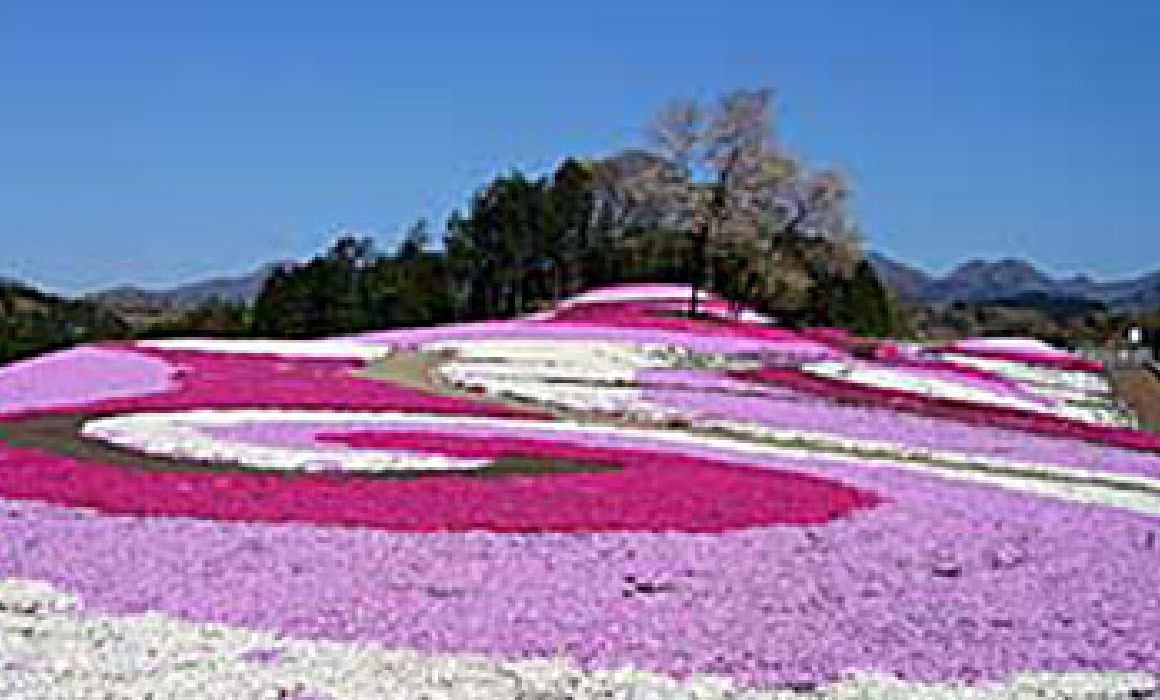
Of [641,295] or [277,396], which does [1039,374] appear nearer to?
[641,295]

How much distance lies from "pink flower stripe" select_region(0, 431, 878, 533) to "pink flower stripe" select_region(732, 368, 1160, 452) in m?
11.4

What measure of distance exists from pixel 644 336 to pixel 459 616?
115ft

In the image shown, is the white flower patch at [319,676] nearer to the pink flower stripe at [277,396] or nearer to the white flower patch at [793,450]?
the white flower patch at [793,450]

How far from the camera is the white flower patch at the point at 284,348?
3828cm

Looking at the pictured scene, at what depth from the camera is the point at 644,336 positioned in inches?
1794

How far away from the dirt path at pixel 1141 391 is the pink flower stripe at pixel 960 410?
401 centimetres

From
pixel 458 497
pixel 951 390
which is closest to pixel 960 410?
pixel 951 390

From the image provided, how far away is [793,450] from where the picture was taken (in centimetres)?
2206

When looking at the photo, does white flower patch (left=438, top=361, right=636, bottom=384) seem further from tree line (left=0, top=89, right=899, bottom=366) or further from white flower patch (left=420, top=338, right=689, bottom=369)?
tree line (left=0, top=89, right=899, bottom=366)

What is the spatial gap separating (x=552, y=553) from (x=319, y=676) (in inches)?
139

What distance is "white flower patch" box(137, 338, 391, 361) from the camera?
3828 centimetres

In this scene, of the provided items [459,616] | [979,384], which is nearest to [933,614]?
[459,616]

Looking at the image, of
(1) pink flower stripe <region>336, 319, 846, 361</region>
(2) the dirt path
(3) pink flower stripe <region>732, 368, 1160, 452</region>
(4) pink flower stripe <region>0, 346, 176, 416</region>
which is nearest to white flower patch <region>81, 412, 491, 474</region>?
(4) pink flower stripe <region>0, 346, 176, 416</region>

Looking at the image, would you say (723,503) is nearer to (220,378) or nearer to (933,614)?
(933,614)
